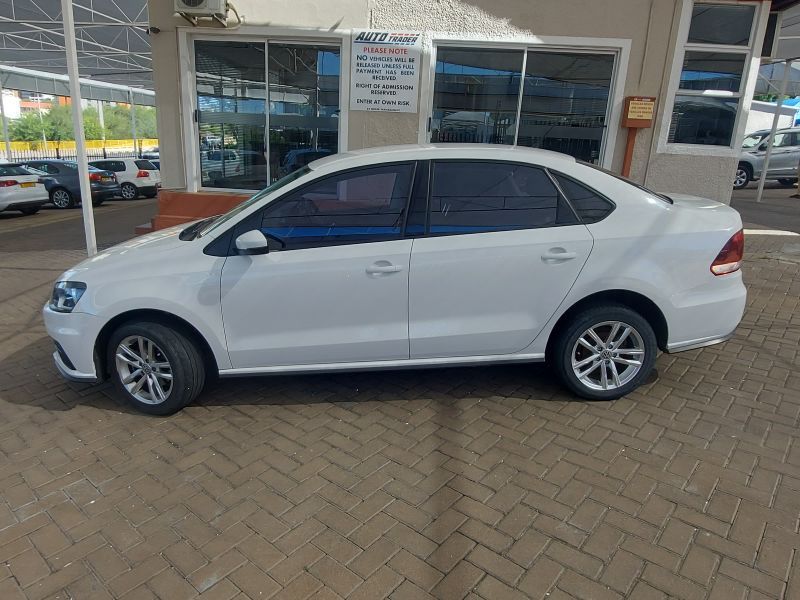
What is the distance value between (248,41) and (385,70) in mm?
2026

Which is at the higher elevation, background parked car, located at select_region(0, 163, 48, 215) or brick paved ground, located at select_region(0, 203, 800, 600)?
background parked car, located at select_region(0, 163, 48, 215)

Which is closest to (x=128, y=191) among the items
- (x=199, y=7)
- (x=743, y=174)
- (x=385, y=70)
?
(x=199, y=7)

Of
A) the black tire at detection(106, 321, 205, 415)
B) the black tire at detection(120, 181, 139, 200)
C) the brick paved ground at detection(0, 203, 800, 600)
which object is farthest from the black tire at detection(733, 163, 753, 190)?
the black tire at detection(120, 181, 139, 200)

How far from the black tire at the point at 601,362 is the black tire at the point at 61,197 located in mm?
17503

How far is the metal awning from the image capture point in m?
14.3

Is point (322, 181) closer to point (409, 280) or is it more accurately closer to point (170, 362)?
point (409, 280)

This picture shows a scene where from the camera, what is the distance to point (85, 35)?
719 inches

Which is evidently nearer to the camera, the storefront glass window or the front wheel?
the storefront glass window

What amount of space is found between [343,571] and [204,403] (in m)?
1.92

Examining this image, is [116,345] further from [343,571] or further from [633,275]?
[633,275]

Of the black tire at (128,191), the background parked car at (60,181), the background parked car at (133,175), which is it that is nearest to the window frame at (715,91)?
the background parked car at (60,181)

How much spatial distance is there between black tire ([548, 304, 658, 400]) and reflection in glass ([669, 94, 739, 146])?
207 inches

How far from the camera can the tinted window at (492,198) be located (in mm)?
3611

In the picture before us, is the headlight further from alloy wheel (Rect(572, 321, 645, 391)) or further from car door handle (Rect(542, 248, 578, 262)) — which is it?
alloy wheel (Rect(572, 321, 645, 391))
